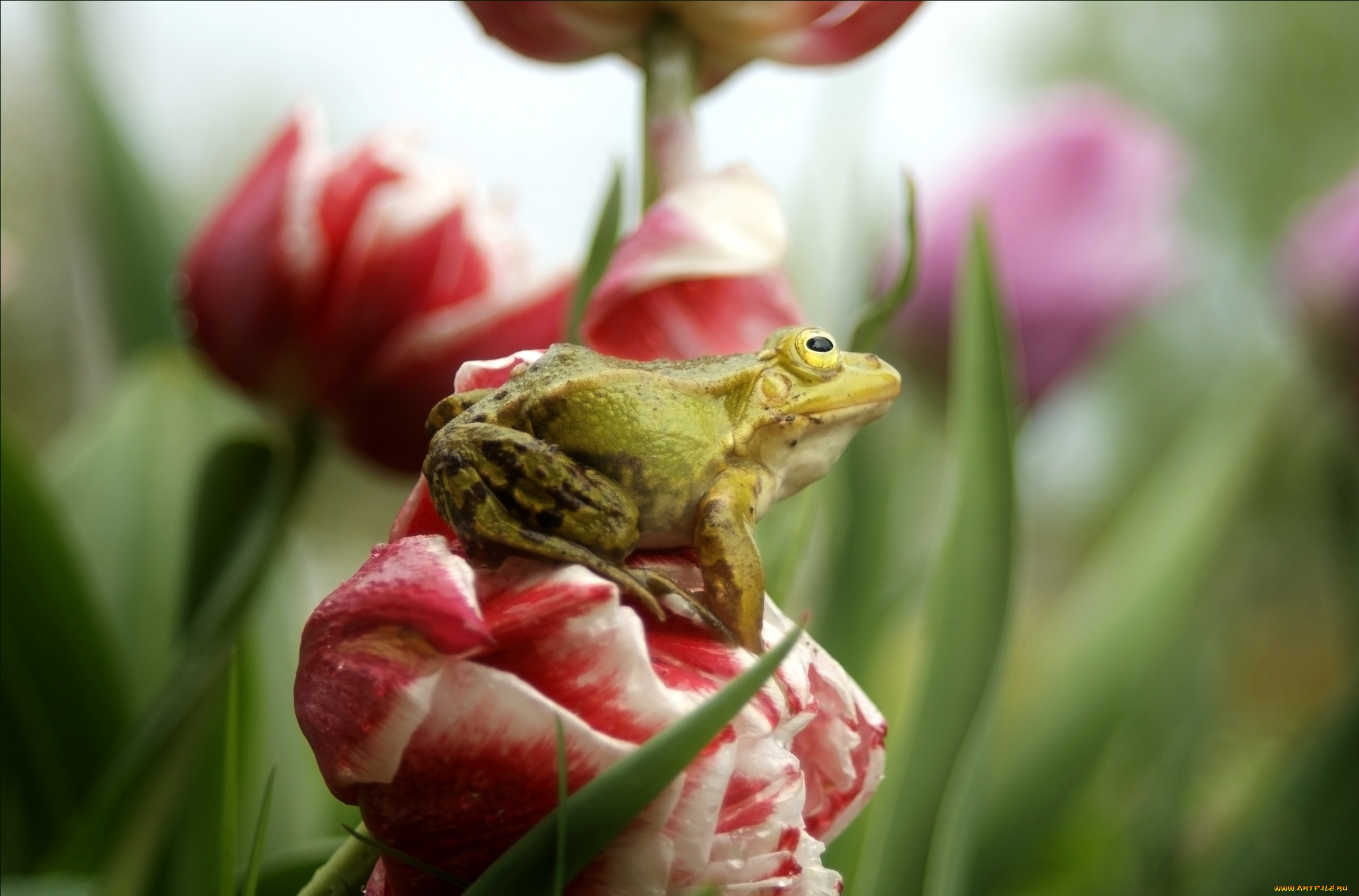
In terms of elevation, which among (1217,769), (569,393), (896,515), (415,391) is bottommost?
(1217,769)

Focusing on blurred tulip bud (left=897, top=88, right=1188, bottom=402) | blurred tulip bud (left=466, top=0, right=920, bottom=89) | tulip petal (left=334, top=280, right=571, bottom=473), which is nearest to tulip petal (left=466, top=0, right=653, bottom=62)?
blurred tulip bud (left=466, top=0, right=920, bottom=89)

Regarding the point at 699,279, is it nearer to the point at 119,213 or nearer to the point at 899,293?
the point at 899,293

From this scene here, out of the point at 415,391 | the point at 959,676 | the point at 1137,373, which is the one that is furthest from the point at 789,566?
the point at 1137,373

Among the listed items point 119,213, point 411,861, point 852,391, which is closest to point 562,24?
point 852,391

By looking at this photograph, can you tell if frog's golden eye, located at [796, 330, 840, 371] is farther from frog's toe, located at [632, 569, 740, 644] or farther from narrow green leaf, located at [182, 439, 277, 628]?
narrow green leaf, located at [182, 439, 277, 628]

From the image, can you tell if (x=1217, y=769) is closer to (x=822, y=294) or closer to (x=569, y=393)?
(x=822, y=294)

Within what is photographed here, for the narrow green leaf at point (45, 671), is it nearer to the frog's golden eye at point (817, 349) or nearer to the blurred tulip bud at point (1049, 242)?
the frog's golden eye at point (817, 349)

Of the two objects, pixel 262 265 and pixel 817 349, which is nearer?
pixel 817 349
